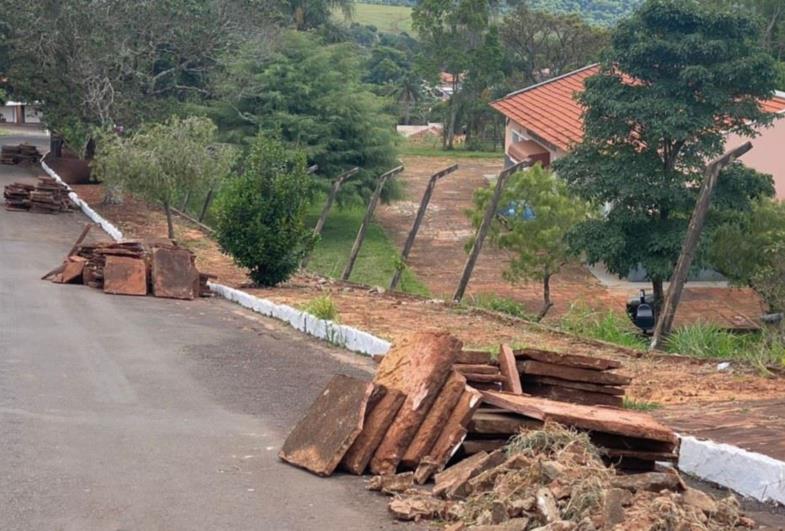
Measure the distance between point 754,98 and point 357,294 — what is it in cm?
819

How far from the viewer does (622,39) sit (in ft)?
68.3

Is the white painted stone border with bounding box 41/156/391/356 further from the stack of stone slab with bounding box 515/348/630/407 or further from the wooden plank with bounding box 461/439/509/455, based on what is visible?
the wooden plank with bounding box 461/439/509/455

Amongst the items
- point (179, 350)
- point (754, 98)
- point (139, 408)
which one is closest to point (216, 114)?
point (754, 98)

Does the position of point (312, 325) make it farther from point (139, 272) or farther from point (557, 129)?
point (557, 129)

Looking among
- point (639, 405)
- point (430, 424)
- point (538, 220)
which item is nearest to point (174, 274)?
point (538, 220)

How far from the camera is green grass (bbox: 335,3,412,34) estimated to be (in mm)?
145125

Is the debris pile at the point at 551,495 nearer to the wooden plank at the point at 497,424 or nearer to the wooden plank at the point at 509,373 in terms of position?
the wooden plank at the point at 497,424

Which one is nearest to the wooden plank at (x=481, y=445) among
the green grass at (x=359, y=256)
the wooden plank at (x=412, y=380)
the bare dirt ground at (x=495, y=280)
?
the wooden plank at (x=412, y=380)

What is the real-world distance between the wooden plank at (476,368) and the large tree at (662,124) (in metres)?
12.3

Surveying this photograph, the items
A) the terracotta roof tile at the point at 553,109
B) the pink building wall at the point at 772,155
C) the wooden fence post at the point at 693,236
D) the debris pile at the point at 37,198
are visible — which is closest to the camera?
the wooden fence post at the point at 693,236

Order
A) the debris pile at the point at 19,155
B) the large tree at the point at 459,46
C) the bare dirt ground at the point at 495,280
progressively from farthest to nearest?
the large tree at the point at 459,46
the debris pile at the point at 19,155
the bare dirt ground at the point at 495,280

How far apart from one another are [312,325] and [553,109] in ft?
86.2

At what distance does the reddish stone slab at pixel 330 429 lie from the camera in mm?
7648

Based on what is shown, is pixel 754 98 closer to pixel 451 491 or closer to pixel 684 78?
pixel 684 78
